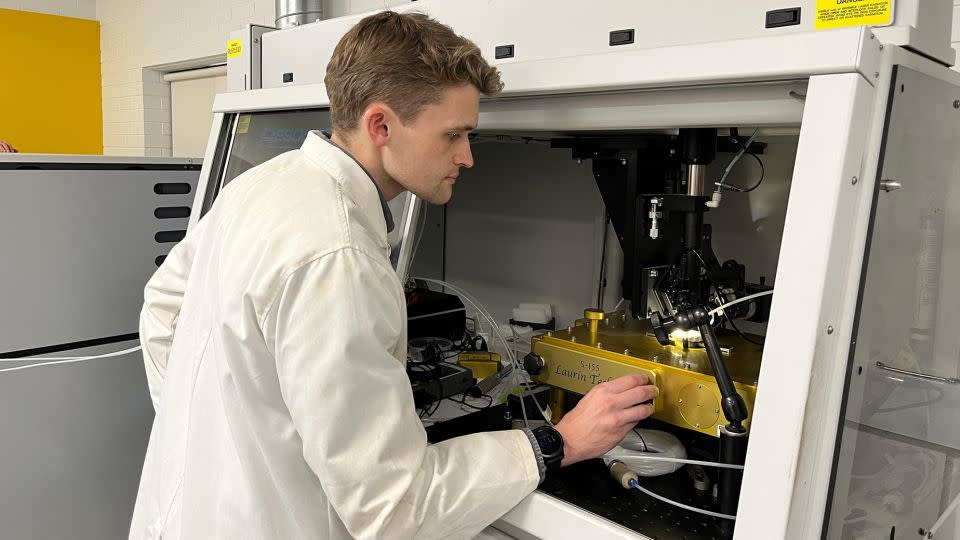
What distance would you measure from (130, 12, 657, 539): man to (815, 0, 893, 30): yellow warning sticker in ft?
1.30

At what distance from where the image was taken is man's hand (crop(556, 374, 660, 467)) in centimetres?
87

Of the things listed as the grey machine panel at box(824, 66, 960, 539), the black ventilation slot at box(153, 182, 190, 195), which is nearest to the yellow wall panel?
the black ventilation slot at box(153, 182, 190, 195)

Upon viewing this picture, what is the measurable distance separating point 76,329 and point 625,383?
1.46 meters

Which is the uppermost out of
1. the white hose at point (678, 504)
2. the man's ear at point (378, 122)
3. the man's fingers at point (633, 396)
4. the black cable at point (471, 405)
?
the man's ear at point (378, 122)

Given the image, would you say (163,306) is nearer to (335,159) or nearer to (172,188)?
(335,159)

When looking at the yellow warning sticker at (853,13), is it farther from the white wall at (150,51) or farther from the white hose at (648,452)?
the white wall at (150,51)

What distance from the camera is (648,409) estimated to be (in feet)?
2.92

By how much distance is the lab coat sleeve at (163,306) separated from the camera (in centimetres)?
117

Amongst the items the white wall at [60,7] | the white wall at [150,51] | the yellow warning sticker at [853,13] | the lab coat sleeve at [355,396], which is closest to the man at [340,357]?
the lab coat sleeve at [355,396]

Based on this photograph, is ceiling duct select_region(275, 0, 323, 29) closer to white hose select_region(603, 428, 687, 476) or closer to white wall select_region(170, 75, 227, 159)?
white wall select_region(170, 75, 227, 159)

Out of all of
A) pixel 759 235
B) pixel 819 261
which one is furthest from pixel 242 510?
pixel 759 235

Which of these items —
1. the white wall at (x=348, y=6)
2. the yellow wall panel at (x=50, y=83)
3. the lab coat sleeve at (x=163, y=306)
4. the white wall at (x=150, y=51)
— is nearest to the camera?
the lab coat sleeve at (x=163, y=306)

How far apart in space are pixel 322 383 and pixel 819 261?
0.50 metres

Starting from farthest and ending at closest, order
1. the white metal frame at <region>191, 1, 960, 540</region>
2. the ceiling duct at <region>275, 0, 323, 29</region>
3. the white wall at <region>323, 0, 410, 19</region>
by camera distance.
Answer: the white wall at <region>323, 0, 410, 19</region> < the ceiling duct at <region>275, 0, 323, 29</region> < the white metal frame at <region>191, 1, 960, 540</region>
